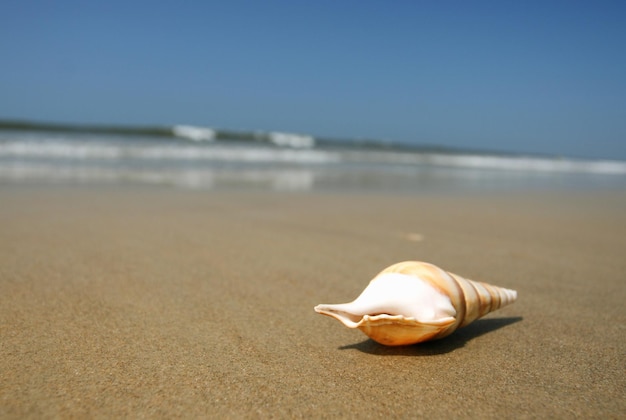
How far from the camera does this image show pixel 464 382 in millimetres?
1606

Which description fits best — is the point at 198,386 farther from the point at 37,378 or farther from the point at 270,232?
Result: the point at 270,232

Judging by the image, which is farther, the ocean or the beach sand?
the ocean

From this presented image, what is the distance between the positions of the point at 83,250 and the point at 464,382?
8.39 ft

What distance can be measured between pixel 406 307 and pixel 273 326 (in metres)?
0.64

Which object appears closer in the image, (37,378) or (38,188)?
(37,378)

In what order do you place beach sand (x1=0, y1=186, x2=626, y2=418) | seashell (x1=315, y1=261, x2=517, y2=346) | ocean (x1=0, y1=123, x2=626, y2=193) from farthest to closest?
ocean (x1=0, y1=123, x2=626, y2=193) < seashell (x1=315, y1=261, x2=517, y2=346) < beach sand (x1=0, y1=186, x2=626, y2=418)

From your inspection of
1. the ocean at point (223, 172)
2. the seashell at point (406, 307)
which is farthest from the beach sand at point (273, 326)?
the ocean at point (223, 172)

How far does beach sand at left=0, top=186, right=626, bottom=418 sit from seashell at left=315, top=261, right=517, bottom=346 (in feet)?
0.38

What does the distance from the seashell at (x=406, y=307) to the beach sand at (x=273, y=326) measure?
0.38ft

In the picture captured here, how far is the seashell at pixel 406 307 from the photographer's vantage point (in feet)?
5.38

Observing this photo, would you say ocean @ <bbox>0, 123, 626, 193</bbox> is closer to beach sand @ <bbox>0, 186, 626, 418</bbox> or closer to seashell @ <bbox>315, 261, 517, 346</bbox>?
beach sand @ <bbox>0, 186, 626, 418</bbox>

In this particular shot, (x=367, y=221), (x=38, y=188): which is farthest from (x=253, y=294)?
(x=38, y=188)

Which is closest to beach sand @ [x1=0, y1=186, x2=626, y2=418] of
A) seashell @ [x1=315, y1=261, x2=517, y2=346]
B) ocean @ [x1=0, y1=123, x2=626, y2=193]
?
seashell @ [x1=315, y1=261, x2=517, y2=346]

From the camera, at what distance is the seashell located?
1.64 metres
